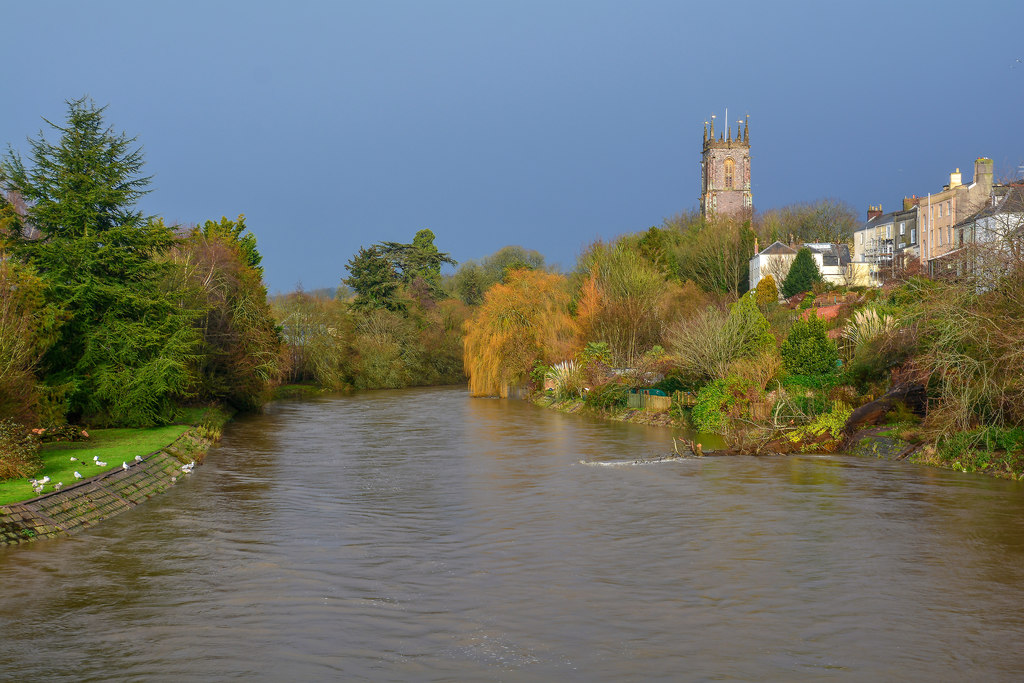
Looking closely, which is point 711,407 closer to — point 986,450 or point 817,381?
point 817,381

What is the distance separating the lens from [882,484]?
2186 cm

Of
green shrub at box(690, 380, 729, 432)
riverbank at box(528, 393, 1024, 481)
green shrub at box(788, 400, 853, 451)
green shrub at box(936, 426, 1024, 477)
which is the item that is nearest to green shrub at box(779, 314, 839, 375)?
green shrub at box(690, 380, 729, 432)

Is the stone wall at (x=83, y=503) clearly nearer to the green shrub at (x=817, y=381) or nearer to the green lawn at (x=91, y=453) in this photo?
the green lawn at (x=91, y=453)

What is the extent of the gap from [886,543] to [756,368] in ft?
51.5

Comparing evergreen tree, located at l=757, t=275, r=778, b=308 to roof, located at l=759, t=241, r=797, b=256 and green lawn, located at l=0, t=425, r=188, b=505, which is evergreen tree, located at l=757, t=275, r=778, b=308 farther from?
green lawn, located at l=0, t=425, r=188, b=505

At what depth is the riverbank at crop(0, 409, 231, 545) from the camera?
1625 centimetres

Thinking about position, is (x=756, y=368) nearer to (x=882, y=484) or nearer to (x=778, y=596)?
(x=882, y=484)

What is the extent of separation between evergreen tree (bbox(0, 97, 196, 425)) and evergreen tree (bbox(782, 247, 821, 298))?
4946cm

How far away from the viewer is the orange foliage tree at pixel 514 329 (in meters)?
53.7

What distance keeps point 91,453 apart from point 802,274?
56050 mm

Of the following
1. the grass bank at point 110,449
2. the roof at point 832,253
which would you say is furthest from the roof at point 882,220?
the grass bank at point 110,449

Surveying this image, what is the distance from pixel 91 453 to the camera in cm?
2345

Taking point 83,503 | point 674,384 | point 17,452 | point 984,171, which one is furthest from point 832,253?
point 83,503

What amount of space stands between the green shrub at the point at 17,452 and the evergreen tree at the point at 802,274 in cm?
5764
